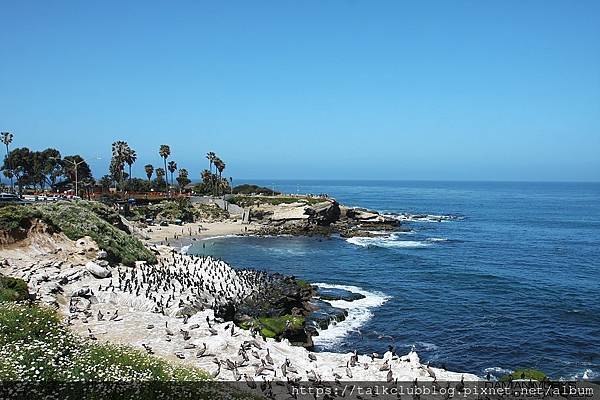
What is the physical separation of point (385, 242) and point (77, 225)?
A: 160ft

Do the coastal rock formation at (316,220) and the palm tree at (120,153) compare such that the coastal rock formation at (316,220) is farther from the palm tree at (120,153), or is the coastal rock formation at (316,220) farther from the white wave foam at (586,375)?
the white wave foam at (586,375)

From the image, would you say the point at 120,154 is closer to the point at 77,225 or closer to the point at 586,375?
the point at 77,225

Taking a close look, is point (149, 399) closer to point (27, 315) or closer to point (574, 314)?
point (27, 315)

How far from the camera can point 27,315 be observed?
738 inches

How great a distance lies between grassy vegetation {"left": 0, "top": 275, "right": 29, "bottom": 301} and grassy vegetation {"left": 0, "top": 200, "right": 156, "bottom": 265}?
31.9 ft

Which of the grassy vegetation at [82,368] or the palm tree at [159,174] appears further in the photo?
the palm tree at [159,174]

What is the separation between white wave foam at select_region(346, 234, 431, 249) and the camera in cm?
7200

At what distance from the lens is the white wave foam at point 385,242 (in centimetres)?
7200

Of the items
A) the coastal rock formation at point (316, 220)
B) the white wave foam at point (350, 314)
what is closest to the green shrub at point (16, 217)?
the white wave foam at point (350, 314)

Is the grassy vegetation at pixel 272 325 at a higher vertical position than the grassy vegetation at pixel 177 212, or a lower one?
lower

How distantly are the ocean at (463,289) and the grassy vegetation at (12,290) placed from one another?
645 inches

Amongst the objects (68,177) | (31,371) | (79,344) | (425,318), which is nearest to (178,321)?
(79,344)

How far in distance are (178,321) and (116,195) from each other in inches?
3113

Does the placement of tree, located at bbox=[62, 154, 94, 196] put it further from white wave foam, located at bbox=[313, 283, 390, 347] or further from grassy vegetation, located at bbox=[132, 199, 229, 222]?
white wave foam, located at bbox=[313, 283, 390, 347]
